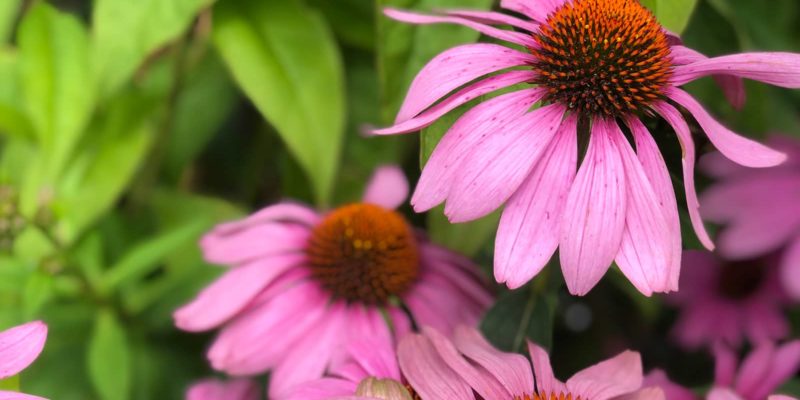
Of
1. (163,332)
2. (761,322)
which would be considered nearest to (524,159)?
(163,332)

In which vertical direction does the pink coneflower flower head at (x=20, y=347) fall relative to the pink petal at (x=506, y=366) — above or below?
below

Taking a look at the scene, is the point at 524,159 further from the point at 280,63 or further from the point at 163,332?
the point at 163,332

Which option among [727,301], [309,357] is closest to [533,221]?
[309,357]

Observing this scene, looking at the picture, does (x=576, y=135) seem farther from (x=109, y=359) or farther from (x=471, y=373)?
(x=109, y=359)

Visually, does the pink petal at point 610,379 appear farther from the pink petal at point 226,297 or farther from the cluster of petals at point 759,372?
the pink petal at point 226,297

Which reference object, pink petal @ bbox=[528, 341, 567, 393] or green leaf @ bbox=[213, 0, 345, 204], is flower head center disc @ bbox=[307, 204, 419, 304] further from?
pink petal @ bbox=[528, 341, 567, 393]

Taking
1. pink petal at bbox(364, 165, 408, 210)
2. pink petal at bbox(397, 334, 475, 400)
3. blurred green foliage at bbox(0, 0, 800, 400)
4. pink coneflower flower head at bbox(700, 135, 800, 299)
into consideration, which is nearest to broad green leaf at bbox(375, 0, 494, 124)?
blurred green foliage at bbox(0, 0, 800, 400)

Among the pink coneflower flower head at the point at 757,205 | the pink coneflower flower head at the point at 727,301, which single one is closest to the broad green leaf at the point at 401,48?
the pink coneflower flower head at the point at 757,205
